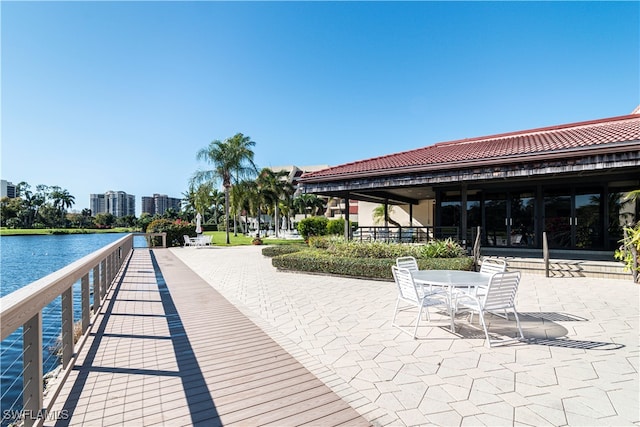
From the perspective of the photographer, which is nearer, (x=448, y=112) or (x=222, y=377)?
(x=222, y=377)

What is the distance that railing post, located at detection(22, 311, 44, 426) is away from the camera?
2.14 metres

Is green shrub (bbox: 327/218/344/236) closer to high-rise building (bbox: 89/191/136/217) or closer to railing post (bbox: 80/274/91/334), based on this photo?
railing post (bbox: 80/274/91/334)

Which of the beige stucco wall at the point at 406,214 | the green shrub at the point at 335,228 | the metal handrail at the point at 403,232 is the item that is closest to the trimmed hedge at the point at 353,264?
the metal handrail at the point at 403,232

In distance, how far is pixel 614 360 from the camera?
3.56 meters

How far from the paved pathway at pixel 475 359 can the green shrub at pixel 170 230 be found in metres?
17.6

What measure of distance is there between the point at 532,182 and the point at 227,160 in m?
21.2

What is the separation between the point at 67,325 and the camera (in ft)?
10.5

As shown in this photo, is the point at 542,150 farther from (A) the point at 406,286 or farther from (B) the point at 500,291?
(A) the point at 406,286

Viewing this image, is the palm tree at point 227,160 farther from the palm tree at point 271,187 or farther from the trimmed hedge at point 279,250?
the trimmed hedge at point 279,250

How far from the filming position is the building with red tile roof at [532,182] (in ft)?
27.3

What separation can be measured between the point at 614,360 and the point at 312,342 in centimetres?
363

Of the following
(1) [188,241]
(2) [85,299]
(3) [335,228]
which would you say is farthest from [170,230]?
(2) [85,299]

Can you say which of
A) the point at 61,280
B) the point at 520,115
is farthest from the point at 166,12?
the point at 520,115

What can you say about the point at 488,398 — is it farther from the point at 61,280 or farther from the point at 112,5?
the point at 112,5
